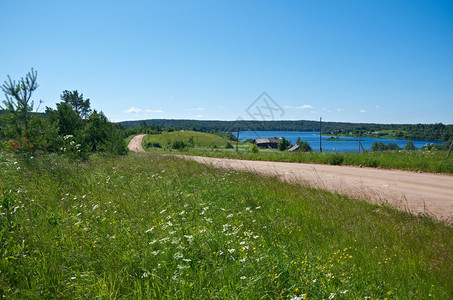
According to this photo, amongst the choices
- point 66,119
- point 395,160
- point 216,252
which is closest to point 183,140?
point 66,119

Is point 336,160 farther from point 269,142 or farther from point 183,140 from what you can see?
point 269,142

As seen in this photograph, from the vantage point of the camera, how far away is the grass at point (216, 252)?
2.98 m

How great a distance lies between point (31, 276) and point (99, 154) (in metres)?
12.0

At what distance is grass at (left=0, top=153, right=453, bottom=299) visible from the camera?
9.77 ft

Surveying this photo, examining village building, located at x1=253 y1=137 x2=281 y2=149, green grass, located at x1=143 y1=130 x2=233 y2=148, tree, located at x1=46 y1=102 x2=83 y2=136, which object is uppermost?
tree, located at x1=46 y1=102 x2=83 y2=136

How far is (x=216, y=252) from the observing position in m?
3.68

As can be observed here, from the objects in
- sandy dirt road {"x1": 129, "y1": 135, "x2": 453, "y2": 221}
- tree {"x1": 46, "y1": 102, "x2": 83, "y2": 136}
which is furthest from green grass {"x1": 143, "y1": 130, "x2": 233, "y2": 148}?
sandy dirt road {"x1": 129, "y1": 135, "x2": 453, "y2": 221}

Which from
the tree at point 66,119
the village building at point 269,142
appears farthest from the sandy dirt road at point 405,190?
the village building at point 269,142

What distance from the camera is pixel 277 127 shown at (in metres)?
81.2

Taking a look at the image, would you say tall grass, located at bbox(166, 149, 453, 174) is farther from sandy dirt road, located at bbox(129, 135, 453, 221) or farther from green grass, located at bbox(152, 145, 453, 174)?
sandy dirt road, located at bbox(129, 135, 453, 221)

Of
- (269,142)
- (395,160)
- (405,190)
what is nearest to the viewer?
(405,190)

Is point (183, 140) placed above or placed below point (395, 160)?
below

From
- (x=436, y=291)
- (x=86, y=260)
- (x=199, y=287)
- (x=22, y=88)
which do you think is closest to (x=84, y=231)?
(x=86, y=260)

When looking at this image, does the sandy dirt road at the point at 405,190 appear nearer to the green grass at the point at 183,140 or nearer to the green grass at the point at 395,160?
the green grass at the point at 395,160
